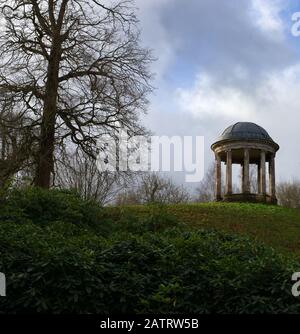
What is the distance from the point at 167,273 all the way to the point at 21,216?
5.09 metres

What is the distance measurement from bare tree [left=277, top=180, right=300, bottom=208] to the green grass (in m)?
25.0

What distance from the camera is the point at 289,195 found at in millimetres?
53312

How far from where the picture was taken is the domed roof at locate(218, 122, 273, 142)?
30656 millimetres

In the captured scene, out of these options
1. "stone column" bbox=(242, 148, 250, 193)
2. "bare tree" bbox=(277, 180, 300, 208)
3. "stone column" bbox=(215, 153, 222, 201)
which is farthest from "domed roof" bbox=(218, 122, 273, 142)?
"bare tree" bbox=(277, 180, 300, 208)

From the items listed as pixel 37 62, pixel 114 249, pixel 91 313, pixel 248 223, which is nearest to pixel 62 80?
pixel 37 62

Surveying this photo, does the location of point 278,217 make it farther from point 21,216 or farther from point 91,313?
point 91,313

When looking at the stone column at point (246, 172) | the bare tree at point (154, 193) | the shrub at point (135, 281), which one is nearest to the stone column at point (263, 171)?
the stone column at point (246, 172)

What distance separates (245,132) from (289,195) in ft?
79.2

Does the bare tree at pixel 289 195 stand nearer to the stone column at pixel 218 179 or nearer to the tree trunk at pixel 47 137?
the stone column at pixel 218 179

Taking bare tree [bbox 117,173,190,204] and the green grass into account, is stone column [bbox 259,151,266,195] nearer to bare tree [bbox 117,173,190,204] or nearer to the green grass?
the green grass

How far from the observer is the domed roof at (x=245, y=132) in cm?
3066

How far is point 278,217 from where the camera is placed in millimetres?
23859

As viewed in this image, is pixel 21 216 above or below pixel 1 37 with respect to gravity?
below

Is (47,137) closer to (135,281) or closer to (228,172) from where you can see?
(228,172)
